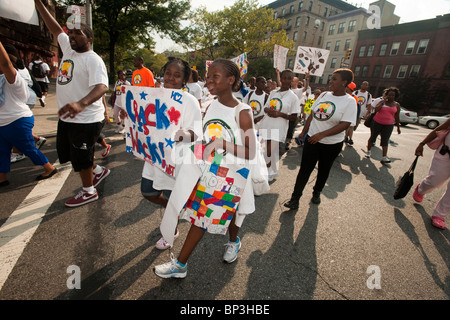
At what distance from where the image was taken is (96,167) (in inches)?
150

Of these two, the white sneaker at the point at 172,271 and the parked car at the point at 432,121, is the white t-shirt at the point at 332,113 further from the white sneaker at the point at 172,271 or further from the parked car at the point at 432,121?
the parked car at the point at 432,121

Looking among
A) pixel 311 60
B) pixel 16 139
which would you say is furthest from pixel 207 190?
pixel 311 60

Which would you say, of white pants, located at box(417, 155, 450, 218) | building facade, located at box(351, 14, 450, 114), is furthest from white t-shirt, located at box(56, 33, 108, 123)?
building facade, located at box(351, 14, 450, 114)

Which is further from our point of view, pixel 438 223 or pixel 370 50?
pixel 370 50

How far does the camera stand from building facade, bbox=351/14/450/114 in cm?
2592

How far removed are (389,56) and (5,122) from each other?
4088cm

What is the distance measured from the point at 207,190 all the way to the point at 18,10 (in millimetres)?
2586

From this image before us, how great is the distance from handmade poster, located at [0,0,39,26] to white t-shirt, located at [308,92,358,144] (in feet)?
11.5

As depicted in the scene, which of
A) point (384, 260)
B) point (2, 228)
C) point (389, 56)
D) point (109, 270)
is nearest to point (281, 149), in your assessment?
point (384, 260)

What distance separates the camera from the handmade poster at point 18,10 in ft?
6.82

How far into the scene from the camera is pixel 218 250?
2.53 meters

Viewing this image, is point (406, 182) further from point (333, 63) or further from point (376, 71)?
point (333, 63)

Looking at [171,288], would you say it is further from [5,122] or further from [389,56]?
[389,56]

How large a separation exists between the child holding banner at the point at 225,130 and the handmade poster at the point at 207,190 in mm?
47
